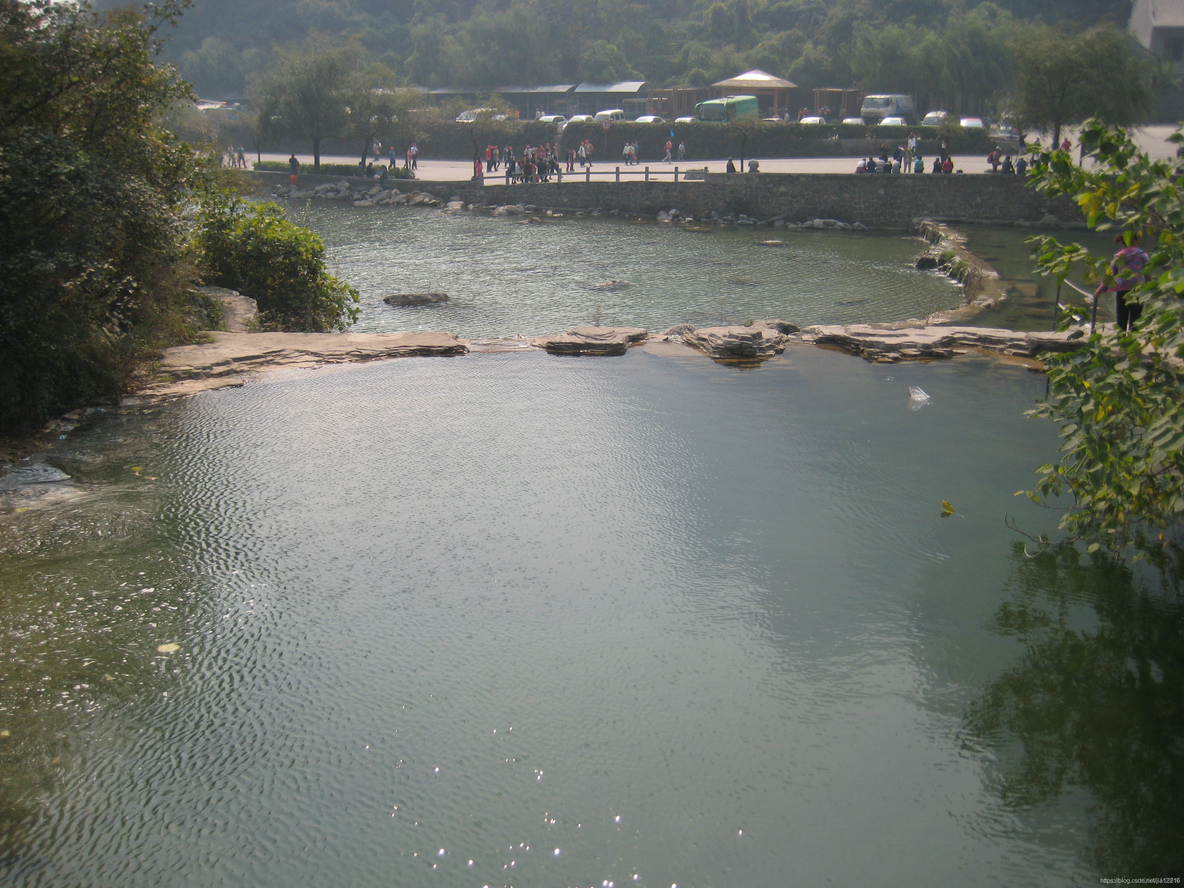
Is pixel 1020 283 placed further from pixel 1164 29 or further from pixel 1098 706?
pixel 1164 29

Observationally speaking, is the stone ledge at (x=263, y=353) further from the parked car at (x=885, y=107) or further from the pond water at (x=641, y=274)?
the parked car at (x=885, y=107)

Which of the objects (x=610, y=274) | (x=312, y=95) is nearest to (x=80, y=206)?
(x=610, y=274)

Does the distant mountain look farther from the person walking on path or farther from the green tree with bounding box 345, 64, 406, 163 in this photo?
the person walking on path

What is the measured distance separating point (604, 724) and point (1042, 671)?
2.56 metres

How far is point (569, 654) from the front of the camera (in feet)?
17.0

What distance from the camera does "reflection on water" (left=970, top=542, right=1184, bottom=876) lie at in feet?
13.3

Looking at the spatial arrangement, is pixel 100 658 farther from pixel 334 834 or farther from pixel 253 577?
pixel 334 834

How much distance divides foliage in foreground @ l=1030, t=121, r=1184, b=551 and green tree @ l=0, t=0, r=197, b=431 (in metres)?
7.55

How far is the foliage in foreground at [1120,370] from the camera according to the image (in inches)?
163

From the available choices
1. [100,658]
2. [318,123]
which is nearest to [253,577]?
→ [100,658]

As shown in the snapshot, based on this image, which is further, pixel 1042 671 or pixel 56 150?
pixel 56 150

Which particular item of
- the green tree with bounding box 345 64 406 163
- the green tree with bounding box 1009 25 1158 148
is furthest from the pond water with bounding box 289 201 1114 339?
the green tree with bounding box 345 64 406 163

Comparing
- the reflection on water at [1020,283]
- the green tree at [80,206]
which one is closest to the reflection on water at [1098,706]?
the reflection on water at [1020,283]

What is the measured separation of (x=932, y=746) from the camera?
14.8ft
